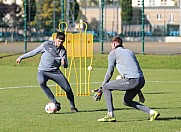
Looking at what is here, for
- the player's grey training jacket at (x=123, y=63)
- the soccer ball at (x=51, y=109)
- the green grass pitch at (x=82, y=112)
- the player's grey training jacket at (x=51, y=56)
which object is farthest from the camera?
the player's grey training jacket at (x=51, y=56)

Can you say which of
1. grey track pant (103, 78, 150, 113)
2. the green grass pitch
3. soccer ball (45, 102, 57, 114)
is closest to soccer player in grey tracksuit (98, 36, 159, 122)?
grey track pant (103, 78, 150, 113)

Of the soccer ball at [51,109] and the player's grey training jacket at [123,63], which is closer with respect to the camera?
the player's grey training jacket at [123,63]

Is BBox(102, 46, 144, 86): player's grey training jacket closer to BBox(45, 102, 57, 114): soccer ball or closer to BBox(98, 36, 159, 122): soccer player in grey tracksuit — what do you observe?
BBox(98, 36, 159, 122): soccer player in grey tracksuit

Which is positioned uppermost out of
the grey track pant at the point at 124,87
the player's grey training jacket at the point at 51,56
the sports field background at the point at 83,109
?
the player's grey training jacket at the point at 51,56

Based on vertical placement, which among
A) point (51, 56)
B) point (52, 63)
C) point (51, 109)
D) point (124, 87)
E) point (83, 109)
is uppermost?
point (51, 56)

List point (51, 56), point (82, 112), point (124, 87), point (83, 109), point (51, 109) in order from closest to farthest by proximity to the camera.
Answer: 1. point (124, 87)
2. point (51, 109)
3. point (51, 56)
4. point (82, 112)
5. point (83, 109)

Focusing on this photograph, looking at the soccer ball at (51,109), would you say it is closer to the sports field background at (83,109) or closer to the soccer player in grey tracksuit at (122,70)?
the sports field background at (83,109)

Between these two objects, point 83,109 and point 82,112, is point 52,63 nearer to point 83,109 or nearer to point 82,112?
point 82,112

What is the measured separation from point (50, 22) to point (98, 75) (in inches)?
831

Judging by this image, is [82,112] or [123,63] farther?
[82,112]

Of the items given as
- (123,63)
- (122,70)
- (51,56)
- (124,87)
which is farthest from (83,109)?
(123,63)

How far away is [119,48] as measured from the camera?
11.5 meters

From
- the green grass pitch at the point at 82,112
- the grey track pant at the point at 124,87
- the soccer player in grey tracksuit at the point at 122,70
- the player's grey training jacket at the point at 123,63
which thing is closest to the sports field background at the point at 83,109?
the green grass pitch at the point at 82,112

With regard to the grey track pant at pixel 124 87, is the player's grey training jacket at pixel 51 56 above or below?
above
